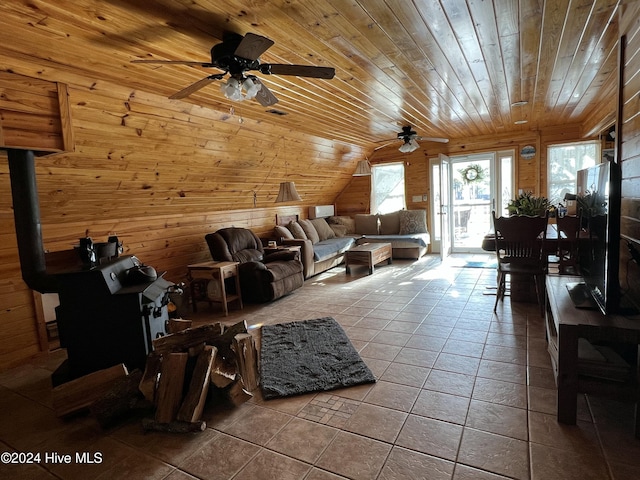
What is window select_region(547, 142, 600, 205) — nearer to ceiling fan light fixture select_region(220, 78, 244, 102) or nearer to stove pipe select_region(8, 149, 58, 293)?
ceiling fan light fixture select_region(220, 78, 244, 102)

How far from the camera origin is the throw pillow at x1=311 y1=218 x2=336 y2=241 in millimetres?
6953

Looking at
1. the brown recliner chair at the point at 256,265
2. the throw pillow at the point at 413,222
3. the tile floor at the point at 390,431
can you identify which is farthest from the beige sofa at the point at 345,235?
the tile floor at the point at 390,431

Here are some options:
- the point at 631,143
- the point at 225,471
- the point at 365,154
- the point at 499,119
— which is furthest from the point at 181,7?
the point at 365,154

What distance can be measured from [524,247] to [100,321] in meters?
3.69

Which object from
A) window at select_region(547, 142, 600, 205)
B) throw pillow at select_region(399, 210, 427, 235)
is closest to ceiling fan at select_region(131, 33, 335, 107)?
throw pillow at select_region(399, 210, 427, 235)

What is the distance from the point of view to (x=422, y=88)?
3.55 meters

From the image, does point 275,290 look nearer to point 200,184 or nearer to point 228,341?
point 200,184

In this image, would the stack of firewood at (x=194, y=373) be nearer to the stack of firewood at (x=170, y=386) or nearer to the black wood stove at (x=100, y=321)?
the stack of firewood at (x=170, y=386)

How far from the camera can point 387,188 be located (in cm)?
797

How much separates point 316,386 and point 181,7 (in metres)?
2.35

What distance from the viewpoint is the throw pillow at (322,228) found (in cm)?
695

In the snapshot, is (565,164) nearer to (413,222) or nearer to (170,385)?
(413,222)

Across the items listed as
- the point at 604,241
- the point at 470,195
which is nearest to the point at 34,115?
the point at 604,241

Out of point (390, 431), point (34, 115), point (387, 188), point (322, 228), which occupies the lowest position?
point (390, 431)
